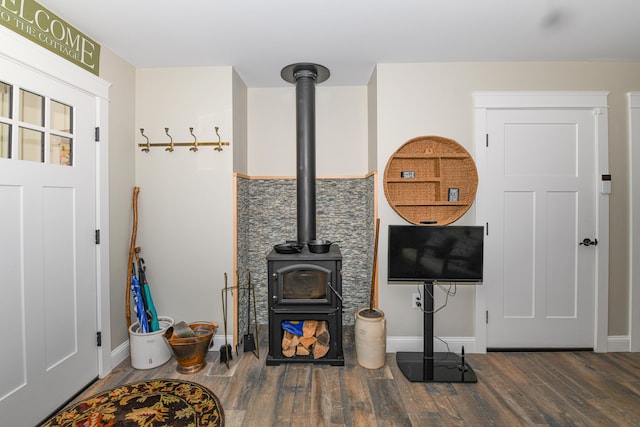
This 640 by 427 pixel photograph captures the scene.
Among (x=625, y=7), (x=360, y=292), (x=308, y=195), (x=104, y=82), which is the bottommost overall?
(x=360, y=292)

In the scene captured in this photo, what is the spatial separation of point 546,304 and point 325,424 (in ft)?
6.88

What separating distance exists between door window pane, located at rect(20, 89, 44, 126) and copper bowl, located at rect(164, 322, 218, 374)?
64.1 inches

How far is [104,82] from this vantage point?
90.4 inches

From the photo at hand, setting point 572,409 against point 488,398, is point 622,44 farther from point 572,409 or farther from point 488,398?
point 488,398

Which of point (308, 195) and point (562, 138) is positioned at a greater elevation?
point (562, 138)

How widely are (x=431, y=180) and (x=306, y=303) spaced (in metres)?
1.39

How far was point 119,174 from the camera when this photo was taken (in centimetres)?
248

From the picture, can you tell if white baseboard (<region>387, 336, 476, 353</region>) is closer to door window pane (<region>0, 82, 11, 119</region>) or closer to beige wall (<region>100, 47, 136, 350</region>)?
beige wall (<region>100, 47, 136, 350</region>)

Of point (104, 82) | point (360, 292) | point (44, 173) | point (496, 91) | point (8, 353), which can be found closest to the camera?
point (8, 353)

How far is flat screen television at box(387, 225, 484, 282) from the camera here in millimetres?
2283

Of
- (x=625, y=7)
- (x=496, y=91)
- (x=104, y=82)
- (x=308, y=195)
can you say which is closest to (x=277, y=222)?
(x=308, y=195)

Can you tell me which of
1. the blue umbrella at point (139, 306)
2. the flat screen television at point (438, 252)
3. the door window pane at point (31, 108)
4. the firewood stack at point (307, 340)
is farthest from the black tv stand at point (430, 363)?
the door window pane at point (31, 108)

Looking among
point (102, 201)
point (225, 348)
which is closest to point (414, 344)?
point (225, 348)

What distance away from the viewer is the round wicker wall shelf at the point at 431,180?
102 inches
